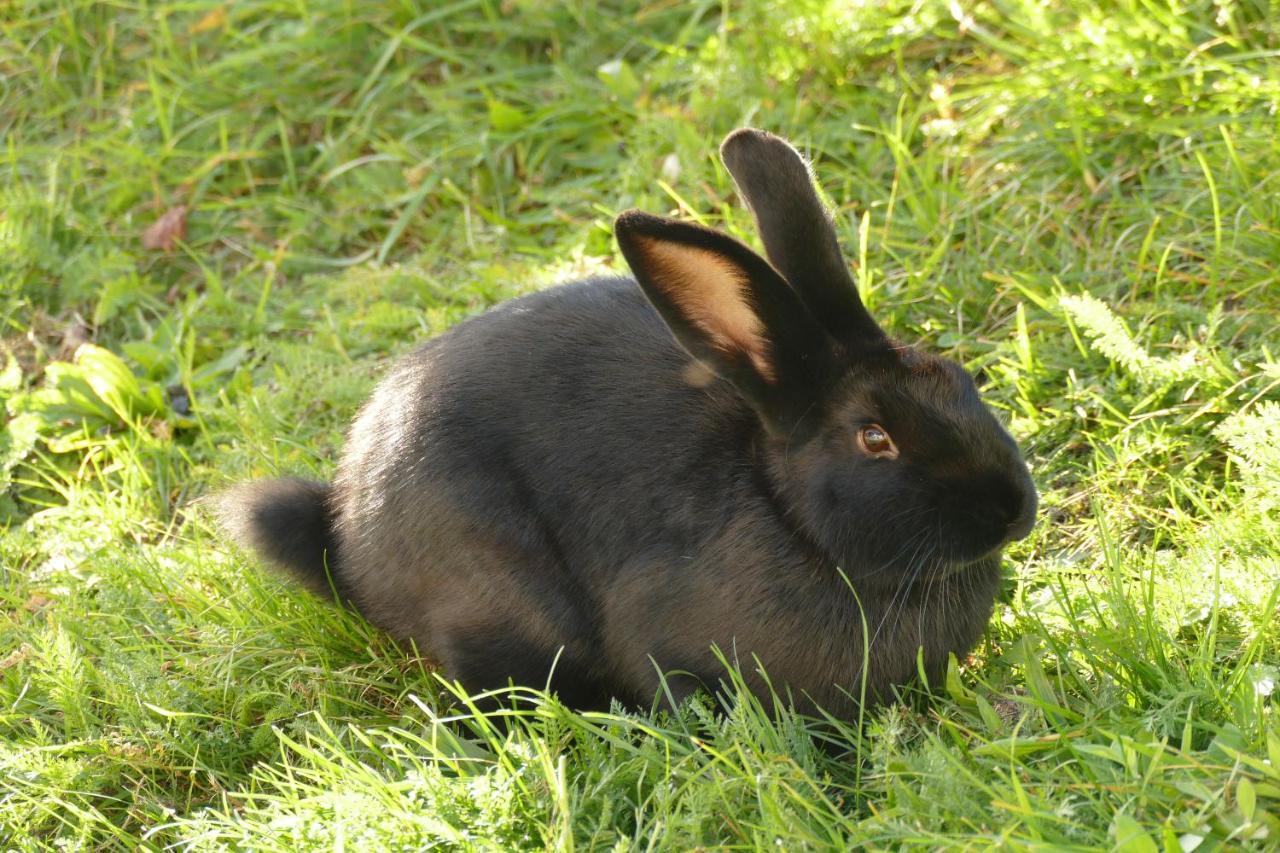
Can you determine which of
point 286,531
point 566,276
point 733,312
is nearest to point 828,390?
point 733,312

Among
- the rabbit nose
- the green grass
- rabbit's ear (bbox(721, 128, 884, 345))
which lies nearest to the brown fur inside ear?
rabbit's ear (bbox(721, 128, 884, 345))

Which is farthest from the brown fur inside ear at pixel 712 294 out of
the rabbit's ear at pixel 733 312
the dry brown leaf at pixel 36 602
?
the dry brown leaf at pixel 36 602

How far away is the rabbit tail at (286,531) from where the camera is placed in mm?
3953

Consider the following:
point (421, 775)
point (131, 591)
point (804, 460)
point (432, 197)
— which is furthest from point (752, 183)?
point (432, 197)

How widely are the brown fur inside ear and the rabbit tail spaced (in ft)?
4.27

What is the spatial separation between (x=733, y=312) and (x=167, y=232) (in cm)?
353

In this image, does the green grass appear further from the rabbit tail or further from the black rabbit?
the black rabbit

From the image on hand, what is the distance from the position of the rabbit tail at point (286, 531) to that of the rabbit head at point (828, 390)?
1278 mm

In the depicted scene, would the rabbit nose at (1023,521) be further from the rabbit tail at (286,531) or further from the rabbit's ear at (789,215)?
the rabbit tail at (286,531)

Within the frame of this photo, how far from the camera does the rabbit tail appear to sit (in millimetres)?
3953

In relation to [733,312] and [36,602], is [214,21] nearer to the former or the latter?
[36,602]

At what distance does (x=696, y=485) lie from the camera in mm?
3551

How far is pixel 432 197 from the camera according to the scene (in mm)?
6012

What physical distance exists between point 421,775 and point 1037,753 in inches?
49.1
